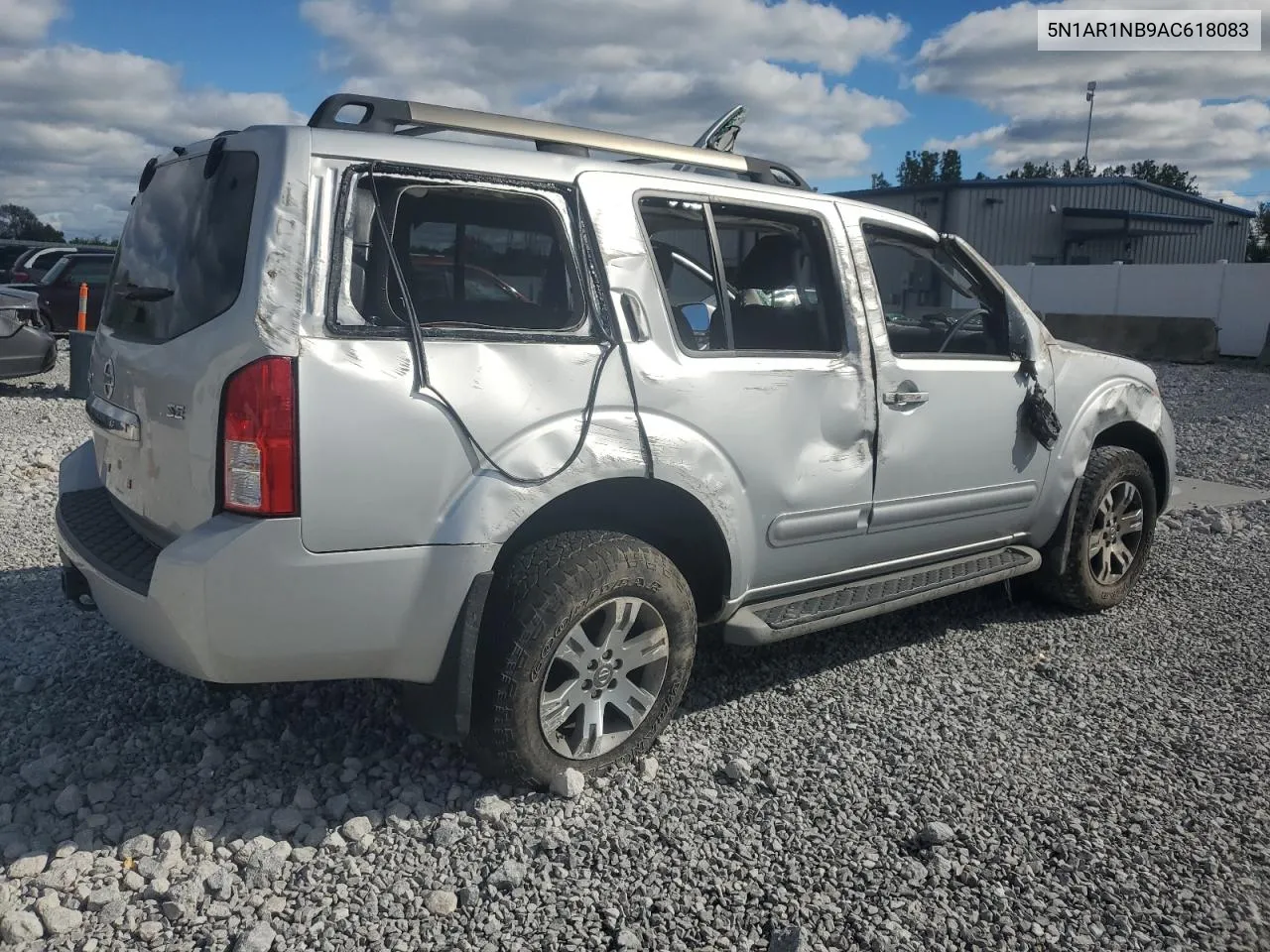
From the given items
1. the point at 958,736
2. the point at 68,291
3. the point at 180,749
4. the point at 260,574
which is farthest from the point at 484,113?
the point at 68,291

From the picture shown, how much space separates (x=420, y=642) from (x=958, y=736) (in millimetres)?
1961

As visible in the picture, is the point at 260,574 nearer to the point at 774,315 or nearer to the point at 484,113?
the point at 484,113

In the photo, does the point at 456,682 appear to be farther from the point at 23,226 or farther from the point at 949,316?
the point at 23,226

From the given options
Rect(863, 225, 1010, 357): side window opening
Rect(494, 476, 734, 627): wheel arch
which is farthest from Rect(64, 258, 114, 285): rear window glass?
Rect(494, 476, 734, 627): wheel arch

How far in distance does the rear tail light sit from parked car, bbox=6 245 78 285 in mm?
17011

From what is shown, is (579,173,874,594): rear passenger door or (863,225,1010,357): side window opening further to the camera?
(863,225,1010,357): side window opening

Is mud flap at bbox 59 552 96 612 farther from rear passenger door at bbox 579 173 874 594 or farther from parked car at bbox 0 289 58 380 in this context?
parked car at bbox 0 289 58 380

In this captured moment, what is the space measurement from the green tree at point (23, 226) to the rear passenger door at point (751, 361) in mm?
43946

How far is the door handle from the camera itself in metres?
3.98

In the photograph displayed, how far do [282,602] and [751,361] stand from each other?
5.58ft

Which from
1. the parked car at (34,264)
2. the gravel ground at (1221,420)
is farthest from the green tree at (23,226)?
the gravel ground at (1221,420)

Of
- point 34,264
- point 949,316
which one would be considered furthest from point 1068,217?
point 949,316

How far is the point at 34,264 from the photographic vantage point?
17.8m

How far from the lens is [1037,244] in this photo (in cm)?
3534
